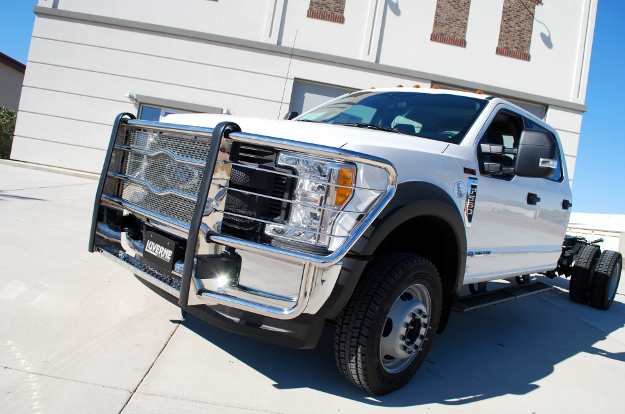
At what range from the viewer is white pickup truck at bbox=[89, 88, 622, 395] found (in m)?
1.94

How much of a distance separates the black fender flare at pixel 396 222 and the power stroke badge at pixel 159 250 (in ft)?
2.81

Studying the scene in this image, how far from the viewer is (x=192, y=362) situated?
8.00ft

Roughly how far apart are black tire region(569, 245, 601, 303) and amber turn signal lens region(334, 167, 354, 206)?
4.99 metres

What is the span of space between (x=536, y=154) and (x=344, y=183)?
5.08 feet

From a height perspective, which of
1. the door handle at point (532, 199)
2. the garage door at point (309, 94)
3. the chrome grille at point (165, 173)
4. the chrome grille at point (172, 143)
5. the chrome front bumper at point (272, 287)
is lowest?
the chrome front bumper at point (272, 287)

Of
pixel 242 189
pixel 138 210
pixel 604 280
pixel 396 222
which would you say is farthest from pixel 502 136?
pixel 604 280

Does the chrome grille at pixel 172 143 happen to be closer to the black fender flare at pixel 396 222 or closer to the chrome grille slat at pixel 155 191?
the chrome grille slat at pixel 155 191

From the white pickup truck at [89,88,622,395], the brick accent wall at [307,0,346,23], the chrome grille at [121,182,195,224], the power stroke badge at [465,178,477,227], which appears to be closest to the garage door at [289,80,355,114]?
the brick accent wall at [307,0,346,23]

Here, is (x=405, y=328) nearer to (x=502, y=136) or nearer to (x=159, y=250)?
(x=159, y=250)

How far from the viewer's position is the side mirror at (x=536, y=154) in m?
2.73

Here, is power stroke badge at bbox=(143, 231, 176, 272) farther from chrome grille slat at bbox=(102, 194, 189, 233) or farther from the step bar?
the step bar

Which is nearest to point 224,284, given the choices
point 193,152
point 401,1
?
point 193,152

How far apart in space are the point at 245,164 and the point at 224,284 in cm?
57

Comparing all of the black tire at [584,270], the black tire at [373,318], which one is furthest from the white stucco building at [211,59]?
the black tire at [373,318]
